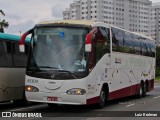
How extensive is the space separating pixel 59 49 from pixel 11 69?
98.9 inches

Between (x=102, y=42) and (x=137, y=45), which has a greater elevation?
(x=102, y=42)

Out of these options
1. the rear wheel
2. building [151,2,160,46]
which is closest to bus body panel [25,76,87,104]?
the rear wheel

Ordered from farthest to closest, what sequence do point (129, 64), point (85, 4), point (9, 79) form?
point (85, 4) → point (129, 64) → point (9, 79)

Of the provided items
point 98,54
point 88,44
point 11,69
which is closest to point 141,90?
point 98,54

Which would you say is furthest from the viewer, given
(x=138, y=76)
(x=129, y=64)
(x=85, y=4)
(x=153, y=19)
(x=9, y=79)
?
(x=153, y=19)

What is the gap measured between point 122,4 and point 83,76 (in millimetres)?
162892

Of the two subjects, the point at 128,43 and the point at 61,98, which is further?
the point at 128,43

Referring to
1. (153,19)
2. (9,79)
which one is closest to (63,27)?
(9,79)

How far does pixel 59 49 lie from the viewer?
15.1 m

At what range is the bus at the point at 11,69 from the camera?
15984mm

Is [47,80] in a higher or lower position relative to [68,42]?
lower

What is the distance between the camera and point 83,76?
582 inches

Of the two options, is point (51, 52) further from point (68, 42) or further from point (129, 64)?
point (129, 64)

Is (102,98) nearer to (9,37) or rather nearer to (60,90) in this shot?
(60,90)
